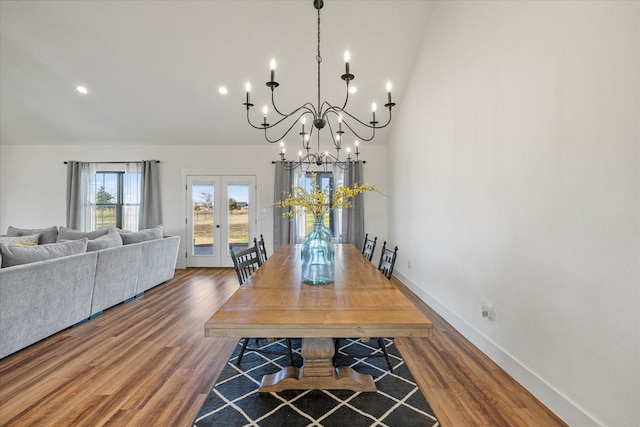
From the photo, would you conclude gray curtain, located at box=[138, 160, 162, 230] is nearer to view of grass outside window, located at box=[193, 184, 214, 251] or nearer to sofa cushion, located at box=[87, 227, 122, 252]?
view of grass outside window, located at box=[193, 184, 214, 251]

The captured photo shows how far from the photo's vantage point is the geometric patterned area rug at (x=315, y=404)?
1724mm

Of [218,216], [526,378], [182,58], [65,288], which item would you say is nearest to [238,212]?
[218,216]

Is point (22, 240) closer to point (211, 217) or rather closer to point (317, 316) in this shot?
point (211, 217)

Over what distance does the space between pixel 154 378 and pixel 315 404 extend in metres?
1.17

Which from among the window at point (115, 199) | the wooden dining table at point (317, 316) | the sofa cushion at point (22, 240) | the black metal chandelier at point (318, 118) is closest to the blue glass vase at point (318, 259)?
the wooden dining table at point (317, 316)

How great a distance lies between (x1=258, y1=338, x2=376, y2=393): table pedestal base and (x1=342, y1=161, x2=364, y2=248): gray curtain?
159 inches

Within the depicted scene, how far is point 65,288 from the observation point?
2.94m

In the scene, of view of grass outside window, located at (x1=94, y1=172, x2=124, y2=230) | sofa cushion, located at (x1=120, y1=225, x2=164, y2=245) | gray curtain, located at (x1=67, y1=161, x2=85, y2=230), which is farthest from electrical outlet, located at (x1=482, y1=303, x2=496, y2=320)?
gray curtain, located at (x1=67, y1=161, x2=85, y2=230)

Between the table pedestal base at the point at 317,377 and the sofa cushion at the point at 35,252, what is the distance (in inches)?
92.3

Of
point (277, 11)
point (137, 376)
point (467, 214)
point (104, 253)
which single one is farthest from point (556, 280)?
point (104, 253)

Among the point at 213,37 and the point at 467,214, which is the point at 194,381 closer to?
the point at 467,214

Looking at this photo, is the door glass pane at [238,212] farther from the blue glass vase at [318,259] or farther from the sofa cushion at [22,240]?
the blue glass vase at [318,259]

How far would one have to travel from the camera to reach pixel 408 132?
15.2 feet

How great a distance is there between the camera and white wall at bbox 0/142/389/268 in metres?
6.23
